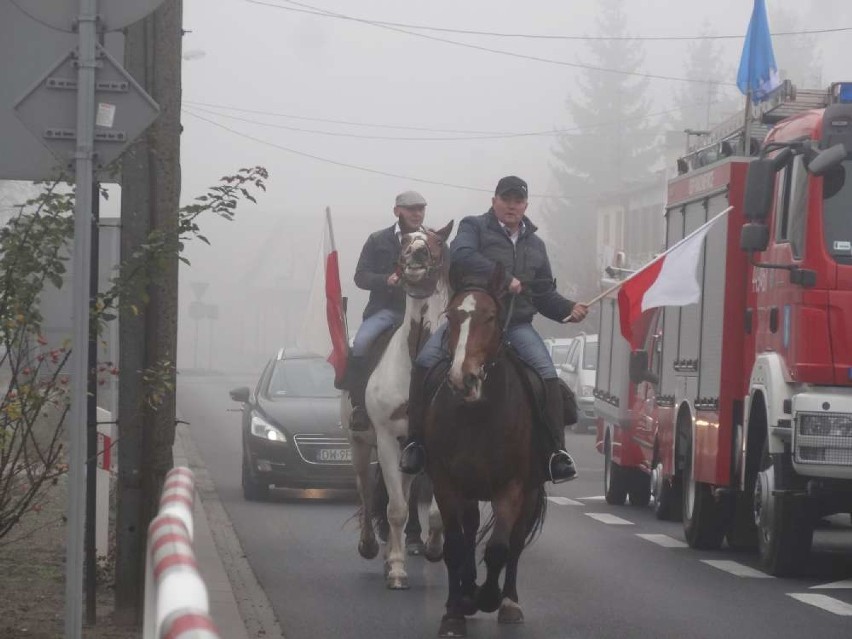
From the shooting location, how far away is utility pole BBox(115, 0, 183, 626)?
9.48 metres

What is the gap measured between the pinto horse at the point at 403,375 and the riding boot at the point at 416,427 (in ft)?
3.47

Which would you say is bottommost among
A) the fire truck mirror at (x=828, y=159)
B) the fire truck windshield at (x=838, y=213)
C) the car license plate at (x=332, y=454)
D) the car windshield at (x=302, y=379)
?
the car license plate at (x=332, y=454)

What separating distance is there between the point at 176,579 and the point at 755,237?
8996 millimetres

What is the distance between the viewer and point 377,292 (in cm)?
1277

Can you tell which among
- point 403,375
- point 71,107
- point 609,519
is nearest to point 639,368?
point 609,519

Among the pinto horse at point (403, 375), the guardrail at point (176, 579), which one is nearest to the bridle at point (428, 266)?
the pinto horse at point (403, 375)

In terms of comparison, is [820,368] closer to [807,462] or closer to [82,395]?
[807,462]

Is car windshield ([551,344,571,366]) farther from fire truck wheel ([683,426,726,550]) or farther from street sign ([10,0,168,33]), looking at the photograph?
street sign ([10,0,168,33])

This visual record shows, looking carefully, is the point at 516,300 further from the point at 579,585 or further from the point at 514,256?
Result: the point at 579,585

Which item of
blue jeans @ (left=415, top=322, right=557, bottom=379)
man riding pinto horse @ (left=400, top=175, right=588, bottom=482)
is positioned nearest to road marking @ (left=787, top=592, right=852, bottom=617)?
man riding pinto horse @ (left=400, top=175, right=588, bottom=482)

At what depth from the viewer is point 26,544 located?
42.6 ft

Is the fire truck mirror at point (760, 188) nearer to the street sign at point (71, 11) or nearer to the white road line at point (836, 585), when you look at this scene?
the white road line at point (836, 585)

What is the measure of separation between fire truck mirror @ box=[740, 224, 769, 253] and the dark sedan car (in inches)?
259

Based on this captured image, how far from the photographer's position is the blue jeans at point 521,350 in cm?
1026
